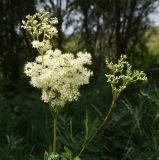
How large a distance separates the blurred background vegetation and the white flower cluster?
2.35 ft

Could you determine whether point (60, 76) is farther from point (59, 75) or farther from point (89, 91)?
point (89, 91)

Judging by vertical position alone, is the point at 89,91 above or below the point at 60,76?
above

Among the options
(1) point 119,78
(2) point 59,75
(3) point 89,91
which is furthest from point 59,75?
(3) point 89,91

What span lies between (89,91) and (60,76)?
153 inches

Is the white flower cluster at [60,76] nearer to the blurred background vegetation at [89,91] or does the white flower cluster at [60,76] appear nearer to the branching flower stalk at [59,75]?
the branching flower stalk at [59,75]

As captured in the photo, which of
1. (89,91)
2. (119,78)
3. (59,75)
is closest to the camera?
(59,75)

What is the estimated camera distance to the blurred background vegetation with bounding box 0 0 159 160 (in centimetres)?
461

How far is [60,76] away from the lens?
2.66 meters

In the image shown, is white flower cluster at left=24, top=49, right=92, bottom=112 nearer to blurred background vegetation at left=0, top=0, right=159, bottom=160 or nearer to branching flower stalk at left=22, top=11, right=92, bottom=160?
branching flower stalk at left=22, top=11, right=92, bottom=160

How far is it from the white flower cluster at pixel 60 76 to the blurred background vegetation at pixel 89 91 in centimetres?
72

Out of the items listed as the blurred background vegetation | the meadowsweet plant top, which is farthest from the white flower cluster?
the blurred background vegetation

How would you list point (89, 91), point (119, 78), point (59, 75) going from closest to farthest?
point (59, 75)
point (119, 78)
point (89, 91)

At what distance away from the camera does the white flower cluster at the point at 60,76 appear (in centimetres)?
266

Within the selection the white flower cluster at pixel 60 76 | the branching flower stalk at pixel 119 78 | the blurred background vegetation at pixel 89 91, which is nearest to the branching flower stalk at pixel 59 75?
the white flower cluster at pixel 60 76
